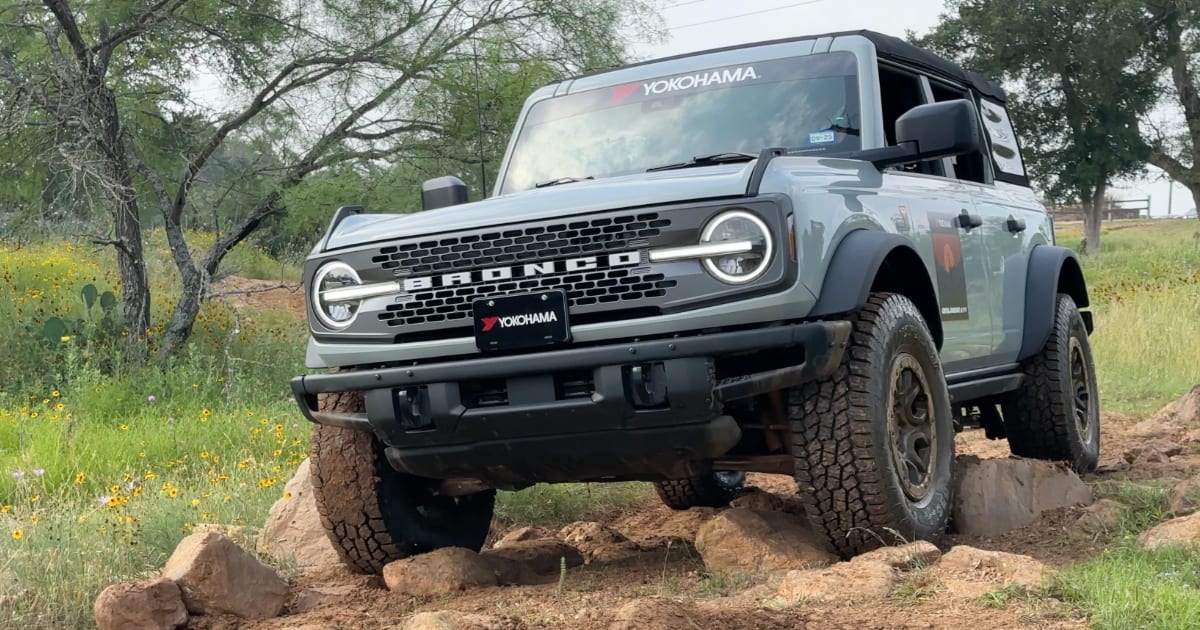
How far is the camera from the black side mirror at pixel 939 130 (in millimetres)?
4664

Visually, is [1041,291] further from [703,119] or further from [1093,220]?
[1093,220]

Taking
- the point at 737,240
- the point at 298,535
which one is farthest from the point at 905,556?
the point at 298,535

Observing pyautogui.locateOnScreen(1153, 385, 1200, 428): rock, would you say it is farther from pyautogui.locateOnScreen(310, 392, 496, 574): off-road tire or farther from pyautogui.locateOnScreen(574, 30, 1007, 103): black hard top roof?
pyautogui.locateOnScreen(310, 392, 496, 574): off-road tire

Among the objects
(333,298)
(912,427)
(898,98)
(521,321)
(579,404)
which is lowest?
(912,427)

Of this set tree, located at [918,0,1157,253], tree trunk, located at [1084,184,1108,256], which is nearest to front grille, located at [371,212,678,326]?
tree, located at [918,0,1157,253]

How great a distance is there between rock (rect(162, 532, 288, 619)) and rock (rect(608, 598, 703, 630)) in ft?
4.79

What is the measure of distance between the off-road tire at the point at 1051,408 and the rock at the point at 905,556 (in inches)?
97.1

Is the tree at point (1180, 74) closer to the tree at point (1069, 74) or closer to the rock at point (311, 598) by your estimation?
the tree at point (1069, 74)

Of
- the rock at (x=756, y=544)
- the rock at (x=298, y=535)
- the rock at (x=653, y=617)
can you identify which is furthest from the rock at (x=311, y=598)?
the rock at (x=653, y=617)

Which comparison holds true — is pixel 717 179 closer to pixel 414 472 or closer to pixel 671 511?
pixel 414 472

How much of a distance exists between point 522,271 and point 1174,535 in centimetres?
223

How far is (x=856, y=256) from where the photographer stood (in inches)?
170

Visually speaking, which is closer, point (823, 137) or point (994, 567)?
point (994, 567)

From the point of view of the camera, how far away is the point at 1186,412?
9.13 m
